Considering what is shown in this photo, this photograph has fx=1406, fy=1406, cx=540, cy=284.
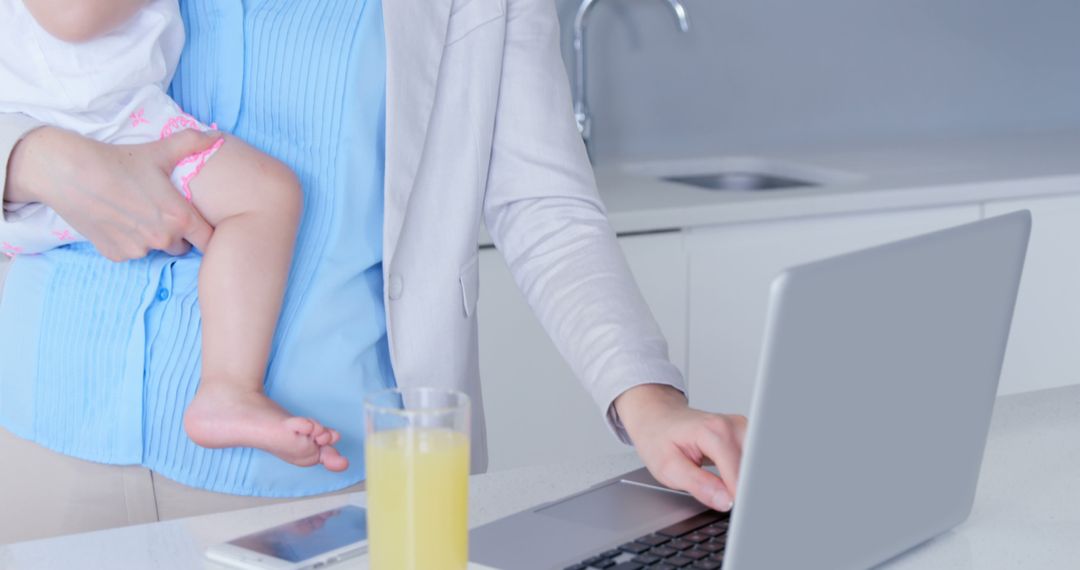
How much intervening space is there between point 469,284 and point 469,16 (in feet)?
0.88

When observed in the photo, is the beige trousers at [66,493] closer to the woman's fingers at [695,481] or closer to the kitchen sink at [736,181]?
the woman's fingers at [695,481]

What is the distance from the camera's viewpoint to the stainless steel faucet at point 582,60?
2826mm

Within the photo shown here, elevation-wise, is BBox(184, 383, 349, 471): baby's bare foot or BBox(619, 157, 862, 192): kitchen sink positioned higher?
BBox(619, 157, 862, 192): kitchen sink

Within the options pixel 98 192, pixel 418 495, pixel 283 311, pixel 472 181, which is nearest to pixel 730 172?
pixel 472 181

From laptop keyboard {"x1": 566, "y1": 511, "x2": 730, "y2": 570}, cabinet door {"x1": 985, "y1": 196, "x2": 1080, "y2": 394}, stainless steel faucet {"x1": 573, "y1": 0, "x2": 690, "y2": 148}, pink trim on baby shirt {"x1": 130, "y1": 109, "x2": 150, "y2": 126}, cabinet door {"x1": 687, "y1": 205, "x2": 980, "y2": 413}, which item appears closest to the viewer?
laptop keyboard {"x1": 566, "y1": 511, "x2": 730, "y2": 570}

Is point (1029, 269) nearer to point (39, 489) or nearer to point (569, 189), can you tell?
point (569, 189)

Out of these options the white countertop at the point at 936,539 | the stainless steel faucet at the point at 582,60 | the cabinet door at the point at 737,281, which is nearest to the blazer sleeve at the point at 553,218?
the white countertop at the point at 936,539

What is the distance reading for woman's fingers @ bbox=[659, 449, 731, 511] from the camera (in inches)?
41.4

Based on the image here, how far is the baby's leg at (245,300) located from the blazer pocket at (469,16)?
0.22m

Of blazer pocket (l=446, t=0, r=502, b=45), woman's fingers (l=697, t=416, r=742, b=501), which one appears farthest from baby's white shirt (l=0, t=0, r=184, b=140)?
woman's fingers (l=697, t=416, r=742, b=501)

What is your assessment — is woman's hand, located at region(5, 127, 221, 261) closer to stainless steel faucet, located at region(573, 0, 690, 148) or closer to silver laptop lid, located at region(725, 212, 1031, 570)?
silver laptop lid, located at region(725, 212, 1031, 570)

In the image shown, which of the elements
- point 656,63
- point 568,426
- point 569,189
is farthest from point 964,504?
point 656,63

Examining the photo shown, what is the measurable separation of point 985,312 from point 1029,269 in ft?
6.13

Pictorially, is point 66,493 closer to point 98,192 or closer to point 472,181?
point 98,192
